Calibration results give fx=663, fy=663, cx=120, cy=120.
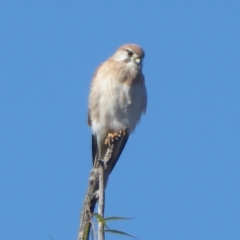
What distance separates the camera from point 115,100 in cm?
671

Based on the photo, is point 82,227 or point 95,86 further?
point 95,86

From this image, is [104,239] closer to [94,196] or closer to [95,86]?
[94,196]

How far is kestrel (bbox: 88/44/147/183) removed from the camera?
6.70m

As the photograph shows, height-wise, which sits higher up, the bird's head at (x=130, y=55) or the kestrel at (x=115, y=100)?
the bird's head at (x=130, y=55)

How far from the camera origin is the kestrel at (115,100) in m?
6.70

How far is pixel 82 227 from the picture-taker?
7.89ft

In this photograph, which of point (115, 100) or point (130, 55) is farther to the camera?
point (130, 55)

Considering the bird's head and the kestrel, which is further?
the bird's head

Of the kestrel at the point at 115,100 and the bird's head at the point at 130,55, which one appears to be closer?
the kestrel at the point at 115,100

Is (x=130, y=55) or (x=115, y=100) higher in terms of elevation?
(x=130, y=55)

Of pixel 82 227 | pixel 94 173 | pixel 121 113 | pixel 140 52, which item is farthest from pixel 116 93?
pixel 82 227

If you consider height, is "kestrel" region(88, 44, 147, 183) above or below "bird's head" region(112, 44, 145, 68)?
below

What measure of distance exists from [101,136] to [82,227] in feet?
15.1

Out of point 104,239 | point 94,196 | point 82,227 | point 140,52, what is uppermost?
point 140,52
